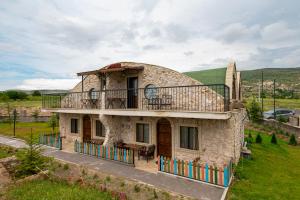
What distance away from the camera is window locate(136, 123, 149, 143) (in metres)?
13.7

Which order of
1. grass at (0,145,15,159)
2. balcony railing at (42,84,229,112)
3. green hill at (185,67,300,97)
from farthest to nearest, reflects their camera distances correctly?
green hill at (185,67,300,97), grass at (0,145,15,159), balcony railing at (42,84,229,112)

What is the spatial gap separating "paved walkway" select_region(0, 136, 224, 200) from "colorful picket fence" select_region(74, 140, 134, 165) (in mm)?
358

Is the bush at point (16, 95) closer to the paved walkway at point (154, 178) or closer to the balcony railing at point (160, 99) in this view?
the balcony railing at point (160, 99)

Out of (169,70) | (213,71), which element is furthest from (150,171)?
(213,71)

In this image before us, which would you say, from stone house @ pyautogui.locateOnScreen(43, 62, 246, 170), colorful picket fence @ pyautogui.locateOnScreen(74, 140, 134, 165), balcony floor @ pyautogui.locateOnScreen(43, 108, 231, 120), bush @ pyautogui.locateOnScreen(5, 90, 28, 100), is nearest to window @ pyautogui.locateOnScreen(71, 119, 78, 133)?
stone house @ pyautogui.locateOnScreen(43, 62, 246, 170)

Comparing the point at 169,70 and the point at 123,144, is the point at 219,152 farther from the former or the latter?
the point at 123,144

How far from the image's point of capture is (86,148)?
1431 cm

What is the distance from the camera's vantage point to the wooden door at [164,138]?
12547 millimetres

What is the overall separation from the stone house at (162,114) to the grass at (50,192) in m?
4.78

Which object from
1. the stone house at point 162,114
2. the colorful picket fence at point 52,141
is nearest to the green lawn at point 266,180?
the stone house at point 162,114

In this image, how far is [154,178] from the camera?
32.4 feet

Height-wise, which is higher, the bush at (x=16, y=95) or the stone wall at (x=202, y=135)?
the bush at (x=16, y=95)

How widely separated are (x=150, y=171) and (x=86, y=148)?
582 cm

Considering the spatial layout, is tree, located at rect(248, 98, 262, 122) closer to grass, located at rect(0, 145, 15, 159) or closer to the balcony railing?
the balcony railing
